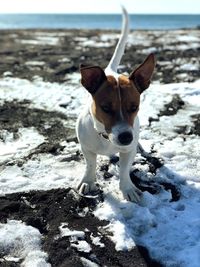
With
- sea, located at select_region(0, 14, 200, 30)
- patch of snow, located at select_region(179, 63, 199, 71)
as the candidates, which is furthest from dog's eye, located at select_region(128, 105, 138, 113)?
sea, located at select_region(0, 14, 200, 30)

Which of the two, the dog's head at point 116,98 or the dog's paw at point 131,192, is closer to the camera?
the dog's head at point 116,98

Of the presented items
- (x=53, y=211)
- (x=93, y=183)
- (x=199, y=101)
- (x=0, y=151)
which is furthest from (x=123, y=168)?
(x=199, y=101)

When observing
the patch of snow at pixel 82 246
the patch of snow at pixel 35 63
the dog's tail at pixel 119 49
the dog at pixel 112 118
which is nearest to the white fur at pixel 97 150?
the dog at pixel 112 118

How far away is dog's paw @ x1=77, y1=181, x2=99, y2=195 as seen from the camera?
4.76m

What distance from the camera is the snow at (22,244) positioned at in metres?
3.72

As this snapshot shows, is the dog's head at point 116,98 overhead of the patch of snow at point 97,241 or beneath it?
overhead

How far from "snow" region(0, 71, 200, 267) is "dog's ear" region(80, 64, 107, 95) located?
Answer: 118 centimetres

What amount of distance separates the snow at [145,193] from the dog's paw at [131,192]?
0.21 feet

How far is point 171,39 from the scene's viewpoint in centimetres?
1702

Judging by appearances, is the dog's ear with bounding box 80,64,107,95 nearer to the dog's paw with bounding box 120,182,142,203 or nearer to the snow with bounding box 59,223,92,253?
the dog's paw with bounding box 120,182,142,203

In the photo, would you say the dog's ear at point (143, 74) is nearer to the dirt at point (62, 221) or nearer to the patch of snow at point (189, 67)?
the dirt at point (62, 221)

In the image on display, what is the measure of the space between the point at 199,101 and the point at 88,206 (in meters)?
4.09

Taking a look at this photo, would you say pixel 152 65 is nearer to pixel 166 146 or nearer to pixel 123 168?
pixel 123 168

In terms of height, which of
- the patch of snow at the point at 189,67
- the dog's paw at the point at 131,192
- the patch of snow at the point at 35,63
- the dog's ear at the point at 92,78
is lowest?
the patch of snow at the point at 35,63
